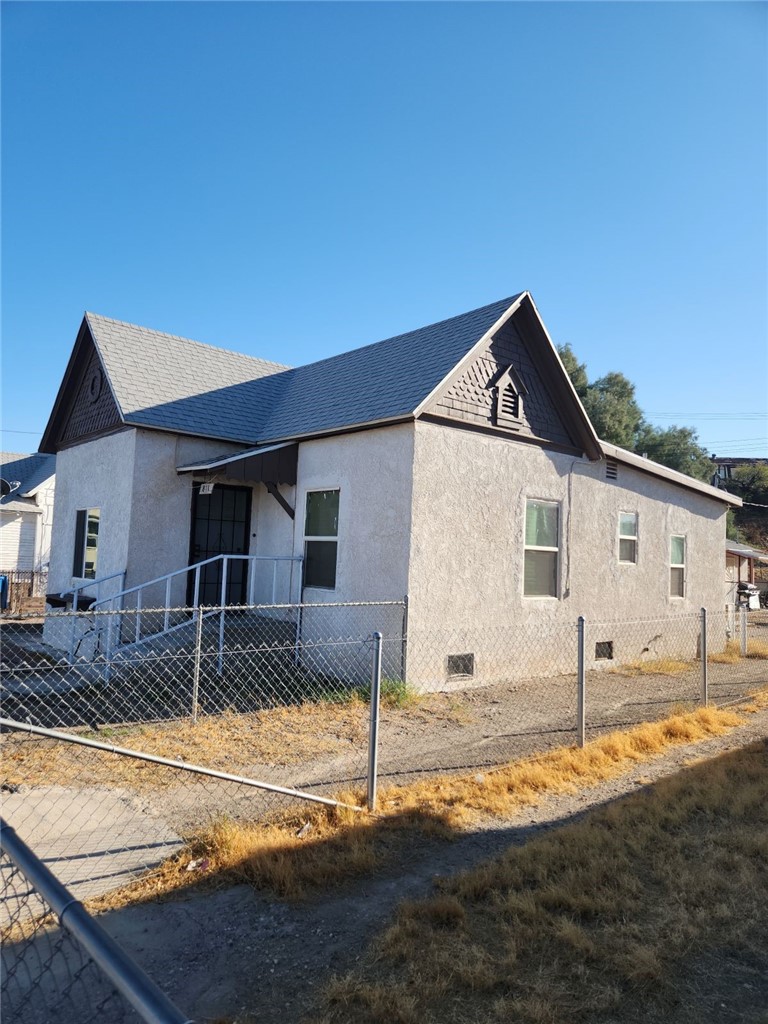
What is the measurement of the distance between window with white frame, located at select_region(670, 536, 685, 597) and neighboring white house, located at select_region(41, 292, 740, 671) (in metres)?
0.04

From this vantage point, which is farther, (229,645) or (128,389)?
(128,389)

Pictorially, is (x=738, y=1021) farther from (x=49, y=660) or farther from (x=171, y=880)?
(x=49, y=660)

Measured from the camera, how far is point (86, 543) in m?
13.0

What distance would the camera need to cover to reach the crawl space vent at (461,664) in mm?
9680

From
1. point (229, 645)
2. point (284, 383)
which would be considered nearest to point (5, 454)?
point (284, 383)

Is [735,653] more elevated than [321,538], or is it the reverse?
[321,538]

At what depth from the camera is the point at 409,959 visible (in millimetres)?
3252

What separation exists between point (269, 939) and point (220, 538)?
9028mm

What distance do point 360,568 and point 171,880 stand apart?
5991 mm

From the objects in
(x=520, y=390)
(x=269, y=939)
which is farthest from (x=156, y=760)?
(x=520, y=390)

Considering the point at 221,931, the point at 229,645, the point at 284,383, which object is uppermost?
the point at 284,383

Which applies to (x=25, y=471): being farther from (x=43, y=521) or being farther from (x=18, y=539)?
(x=18, y=539)

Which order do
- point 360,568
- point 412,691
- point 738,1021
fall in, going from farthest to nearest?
point 360,568
point 412,691
point 738,1021

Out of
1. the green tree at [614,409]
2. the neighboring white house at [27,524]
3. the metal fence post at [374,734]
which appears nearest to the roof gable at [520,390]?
the metal fence post at [374,734]
